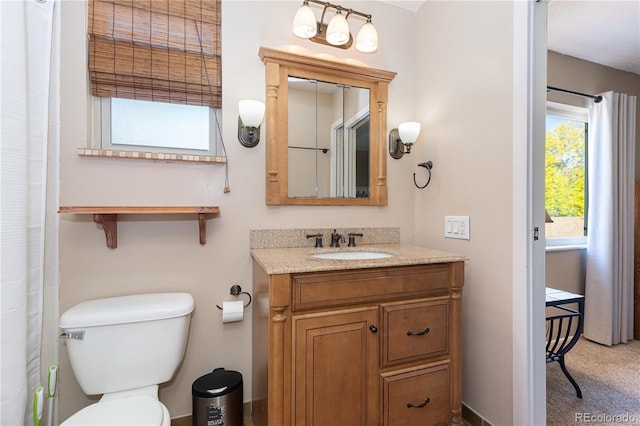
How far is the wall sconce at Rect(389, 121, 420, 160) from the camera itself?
5.79ft

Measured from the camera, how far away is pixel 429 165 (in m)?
1.84

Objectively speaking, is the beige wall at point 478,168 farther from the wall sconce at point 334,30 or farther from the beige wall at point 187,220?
the beige wall at point 187,220

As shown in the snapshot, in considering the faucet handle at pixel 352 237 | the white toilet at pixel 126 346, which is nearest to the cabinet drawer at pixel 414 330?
the faucet handle at pixel 352 237

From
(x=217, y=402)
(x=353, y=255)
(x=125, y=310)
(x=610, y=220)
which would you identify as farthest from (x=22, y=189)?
(x=610, y=220)

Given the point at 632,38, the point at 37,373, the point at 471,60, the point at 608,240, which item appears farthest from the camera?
the point at 608,240

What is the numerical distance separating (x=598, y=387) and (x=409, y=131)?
2.02 meters

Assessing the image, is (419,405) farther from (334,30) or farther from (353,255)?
(334,30)

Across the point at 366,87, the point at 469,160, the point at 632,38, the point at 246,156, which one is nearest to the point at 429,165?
the point at 469,160

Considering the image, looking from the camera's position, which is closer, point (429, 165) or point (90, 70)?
point (90, 70)

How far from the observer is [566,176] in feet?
8.94

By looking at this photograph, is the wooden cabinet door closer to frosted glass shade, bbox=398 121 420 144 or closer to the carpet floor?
frosted glass shade, bbox=398 121 420 144

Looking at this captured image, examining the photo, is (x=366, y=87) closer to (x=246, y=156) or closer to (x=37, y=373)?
(x=246, y=156)

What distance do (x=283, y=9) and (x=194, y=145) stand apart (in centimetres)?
93

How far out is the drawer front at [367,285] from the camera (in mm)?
1142
